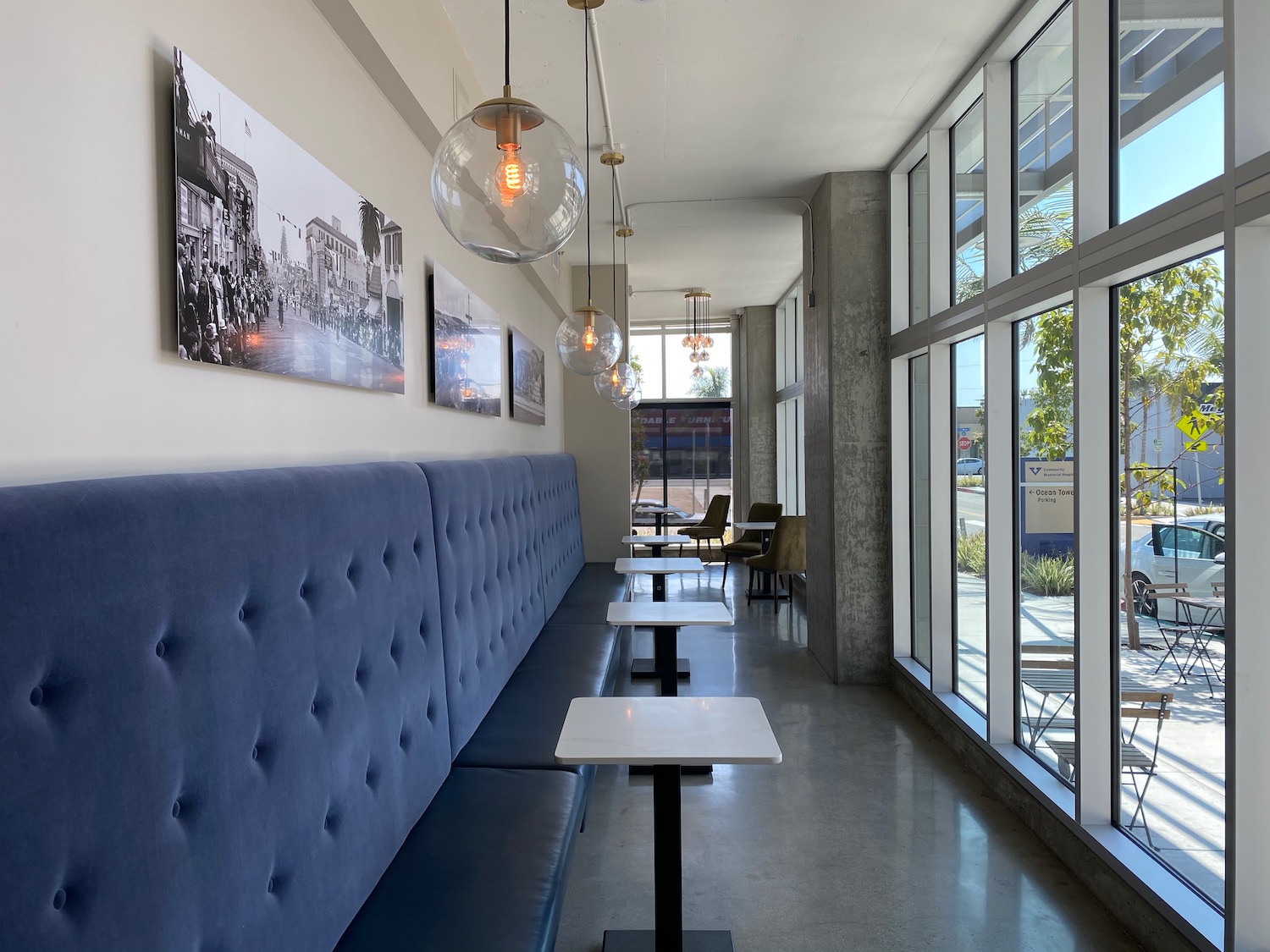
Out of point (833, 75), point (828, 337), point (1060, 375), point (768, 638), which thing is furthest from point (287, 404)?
point (768, 638)

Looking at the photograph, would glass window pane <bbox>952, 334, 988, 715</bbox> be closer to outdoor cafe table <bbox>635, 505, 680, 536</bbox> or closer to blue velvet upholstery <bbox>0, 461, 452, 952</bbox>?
blue velvet upholstery <bbox>0, 461, 452, 952</bbox>

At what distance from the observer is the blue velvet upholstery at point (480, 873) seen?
150 centimetres

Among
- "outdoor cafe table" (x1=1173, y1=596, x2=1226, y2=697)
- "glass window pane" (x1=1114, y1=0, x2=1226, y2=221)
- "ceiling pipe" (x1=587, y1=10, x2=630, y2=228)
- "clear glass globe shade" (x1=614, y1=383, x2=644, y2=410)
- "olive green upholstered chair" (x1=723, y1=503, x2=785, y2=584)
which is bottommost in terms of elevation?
"olive green upholstered chair" (x1=723, y1=503, x2=785, y2=584)

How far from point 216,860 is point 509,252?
44.0 inches

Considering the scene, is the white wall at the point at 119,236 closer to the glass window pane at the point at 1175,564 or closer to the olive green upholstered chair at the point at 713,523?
the glass window pane at the point at 1175,564

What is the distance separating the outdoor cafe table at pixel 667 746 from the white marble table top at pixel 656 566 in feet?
8.07

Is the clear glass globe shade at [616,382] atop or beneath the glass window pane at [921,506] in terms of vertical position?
atop

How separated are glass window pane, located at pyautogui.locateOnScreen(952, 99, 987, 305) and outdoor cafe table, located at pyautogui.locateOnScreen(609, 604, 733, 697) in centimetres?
207

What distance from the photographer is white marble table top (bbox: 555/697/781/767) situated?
5.72ft

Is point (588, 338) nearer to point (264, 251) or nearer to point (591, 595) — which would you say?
point (264, 251)

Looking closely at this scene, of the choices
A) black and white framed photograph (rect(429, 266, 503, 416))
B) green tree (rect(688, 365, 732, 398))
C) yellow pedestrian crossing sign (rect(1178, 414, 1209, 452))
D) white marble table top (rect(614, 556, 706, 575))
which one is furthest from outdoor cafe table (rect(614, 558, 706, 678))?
green tree (rect(688, 365, 732, 398))

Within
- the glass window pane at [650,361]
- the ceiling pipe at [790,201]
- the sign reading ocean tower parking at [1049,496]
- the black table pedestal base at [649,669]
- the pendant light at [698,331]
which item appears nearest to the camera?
the sign reading ocean tower parking at [1049,496]

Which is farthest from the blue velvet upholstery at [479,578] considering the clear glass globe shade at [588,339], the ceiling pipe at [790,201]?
the ceiling pipe at [790,201]

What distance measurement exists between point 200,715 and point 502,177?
1008mm
